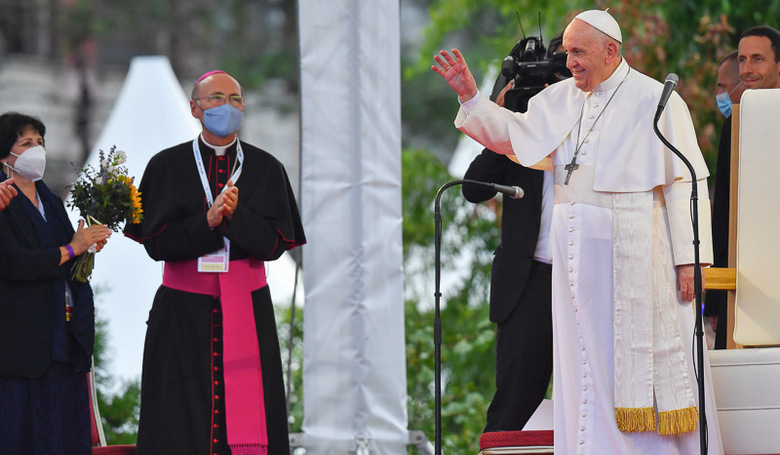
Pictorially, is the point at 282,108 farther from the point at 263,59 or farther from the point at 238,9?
the point at 238,9

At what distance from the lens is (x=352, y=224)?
5926 mm

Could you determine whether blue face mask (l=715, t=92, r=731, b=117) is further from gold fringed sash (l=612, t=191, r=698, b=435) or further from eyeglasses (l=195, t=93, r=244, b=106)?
eyeglasses (l=195, t=93, r=244, b=106)

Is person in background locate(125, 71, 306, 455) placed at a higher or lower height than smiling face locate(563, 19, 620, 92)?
lower

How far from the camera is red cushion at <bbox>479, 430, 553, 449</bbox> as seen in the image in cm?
456

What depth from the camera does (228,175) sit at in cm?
526

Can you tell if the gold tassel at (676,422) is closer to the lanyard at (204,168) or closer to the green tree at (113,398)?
the lanyard at (204,168)

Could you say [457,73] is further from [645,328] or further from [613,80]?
[645,328]

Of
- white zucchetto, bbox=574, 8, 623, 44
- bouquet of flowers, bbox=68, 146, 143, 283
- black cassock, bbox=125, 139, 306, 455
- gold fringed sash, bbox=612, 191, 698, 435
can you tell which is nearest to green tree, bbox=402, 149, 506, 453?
black cassock, bbox=125, 139, 306, 455

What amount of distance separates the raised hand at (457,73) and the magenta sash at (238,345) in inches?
51.3

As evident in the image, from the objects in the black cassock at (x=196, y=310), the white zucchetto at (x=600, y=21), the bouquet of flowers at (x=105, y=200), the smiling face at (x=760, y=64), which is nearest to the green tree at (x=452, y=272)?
the black cassock at (x=196, y=310)

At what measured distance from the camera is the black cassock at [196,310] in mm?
5023

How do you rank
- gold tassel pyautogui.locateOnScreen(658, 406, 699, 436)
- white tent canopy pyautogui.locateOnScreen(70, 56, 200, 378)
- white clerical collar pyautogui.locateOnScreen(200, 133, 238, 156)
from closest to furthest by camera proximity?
1. gold tassel pyautogui.locateOnScreen(658, 406, 699, 436)
2. white clerical collar pyautogui.locateOnScreen(200, 133, 238, 156)
3. white tent canopy pyautogui.locateOnScreen(70, 56, 200, 378)

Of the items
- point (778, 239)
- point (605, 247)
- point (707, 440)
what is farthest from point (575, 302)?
point (778, 239)

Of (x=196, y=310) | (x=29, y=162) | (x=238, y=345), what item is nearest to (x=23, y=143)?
(x=29, y=162)
